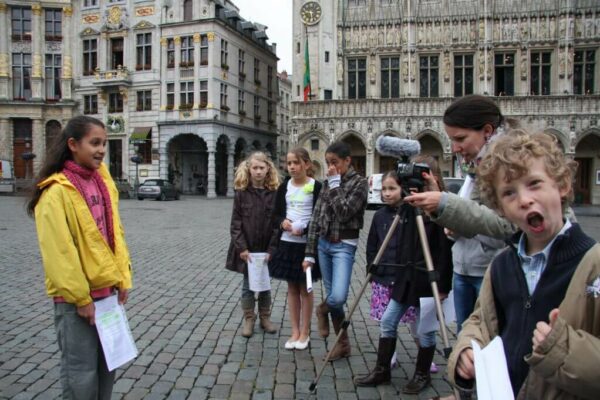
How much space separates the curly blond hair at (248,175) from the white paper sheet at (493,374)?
372cm

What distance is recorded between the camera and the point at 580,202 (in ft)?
94.7

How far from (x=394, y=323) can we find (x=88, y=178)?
230 cm

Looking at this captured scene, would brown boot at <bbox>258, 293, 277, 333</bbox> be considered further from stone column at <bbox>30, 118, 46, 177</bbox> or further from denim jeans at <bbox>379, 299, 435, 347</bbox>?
stone column at <bbox>30, 118, 46, 177</bbox>

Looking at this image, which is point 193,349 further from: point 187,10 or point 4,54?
point 4,54

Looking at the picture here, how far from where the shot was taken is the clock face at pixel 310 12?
95.0ft

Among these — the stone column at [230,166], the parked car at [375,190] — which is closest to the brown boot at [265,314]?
the parked car at [375,190]

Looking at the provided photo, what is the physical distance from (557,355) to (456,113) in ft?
5.08

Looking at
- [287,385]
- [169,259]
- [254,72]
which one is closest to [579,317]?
Answer: [287,385]

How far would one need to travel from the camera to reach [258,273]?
191 inches

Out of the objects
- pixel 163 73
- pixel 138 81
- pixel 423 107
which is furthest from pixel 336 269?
pixel 138 81

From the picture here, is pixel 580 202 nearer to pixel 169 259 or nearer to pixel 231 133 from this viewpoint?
pixel 231 133

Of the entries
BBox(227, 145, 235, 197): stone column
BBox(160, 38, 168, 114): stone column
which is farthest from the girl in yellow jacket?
BBox(160, 38, 168, 114): stone column

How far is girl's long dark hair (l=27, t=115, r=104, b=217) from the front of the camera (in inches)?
107

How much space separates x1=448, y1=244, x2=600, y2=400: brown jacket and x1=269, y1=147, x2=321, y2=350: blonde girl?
307 centimetres
